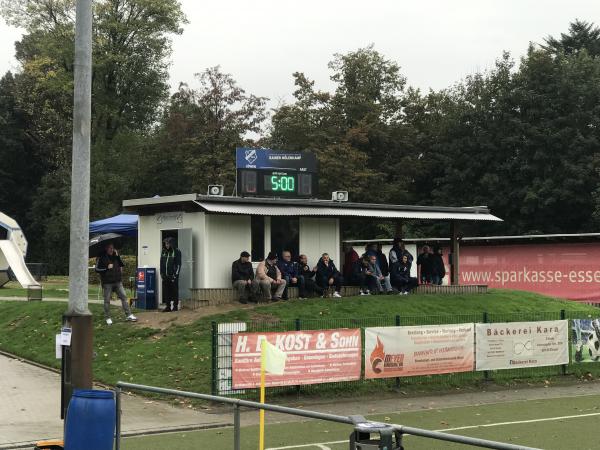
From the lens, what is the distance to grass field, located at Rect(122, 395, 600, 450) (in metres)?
10.7

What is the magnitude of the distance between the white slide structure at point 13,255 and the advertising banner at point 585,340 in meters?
23.5

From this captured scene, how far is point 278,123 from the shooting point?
57.4 m

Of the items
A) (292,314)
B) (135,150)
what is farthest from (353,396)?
(135,150)

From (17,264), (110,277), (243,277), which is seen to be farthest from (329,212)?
(17,264)

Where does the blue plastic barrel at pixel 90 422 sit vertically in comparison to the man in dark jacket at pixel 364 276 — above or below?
below

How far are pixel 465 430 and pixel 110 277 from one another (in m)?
10.9

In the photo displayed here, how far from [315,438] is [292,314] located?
9205mm

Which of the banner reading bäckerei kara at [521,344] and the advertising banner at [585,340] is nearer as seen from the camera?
the banner reading bäckerei kara at [521,344]

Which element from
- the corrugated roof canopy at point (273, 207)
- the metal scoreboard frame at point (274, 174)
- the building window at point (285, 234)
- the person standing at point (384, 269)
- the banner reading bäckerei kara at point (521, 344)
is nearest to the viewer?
the banner reading bäckerei kara at point (521, 344)

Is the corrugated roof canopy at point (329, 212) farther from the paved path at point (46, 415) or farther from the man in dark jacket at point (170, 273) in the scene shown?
the paved path at point (46, 415)

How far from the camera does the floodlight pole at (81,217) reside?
955 centimetres

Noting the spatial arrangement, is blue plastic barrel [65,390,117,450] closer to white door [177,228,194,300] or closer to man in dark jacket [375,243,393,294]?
white door [177,228,194,300]

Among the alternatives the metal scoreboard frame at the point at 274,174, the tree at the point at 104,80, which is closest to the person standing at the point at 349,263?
the metal scoreboard frame at the point at 274,174

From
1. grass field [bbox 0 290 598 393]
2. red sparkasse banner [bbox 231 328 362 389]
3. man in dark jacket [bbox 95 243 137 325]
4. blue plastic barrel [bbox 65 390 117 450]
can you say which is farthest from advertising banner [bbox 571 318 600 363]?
blue plastic barrel [bbox 65 390 117 450]
